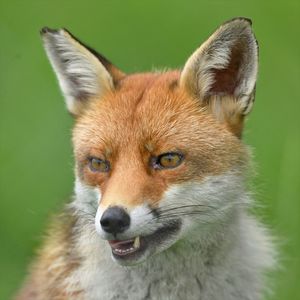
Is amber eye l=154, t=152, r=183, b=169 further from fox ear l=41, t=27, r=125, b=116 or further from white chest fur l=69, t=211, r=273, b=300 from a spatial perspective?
fox ear l=41, t=27, r=125, b=116

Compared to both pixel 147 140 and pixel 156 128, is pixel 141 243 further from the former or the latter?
pixel 156 128

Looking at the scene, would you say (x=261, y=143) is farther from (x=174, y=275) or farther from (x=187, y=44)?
(x=174, y=275)

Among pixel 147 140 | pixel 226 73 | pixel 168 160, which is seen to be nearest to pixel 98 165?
pixel 147 140

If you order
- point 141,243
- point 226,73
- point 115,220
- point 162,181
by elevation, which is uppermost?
point 226,73

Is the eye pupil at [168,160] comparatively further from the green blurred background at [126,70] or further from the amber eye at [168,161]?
the green blurred background at [126,70]

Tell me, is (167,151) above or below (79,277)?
above

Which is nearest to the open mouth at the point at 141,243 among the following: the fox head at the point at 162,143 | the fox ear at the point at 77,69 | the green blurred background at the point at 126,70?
the fox head at the point at 162,143

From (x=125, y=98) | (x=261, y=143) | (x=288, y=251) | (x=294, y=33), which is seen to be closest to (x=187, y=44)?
(x=294, y=33)

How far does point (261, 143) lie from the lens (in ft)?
42.6

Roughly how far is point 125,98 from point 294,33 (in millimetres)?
7710

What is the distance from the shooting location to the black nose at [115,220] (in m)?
7.36

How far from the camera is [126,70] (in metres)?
14.3

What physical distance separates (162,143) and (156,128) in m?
0.13

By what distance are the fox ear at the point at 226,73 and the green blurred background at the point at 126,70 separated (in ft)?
5.35
